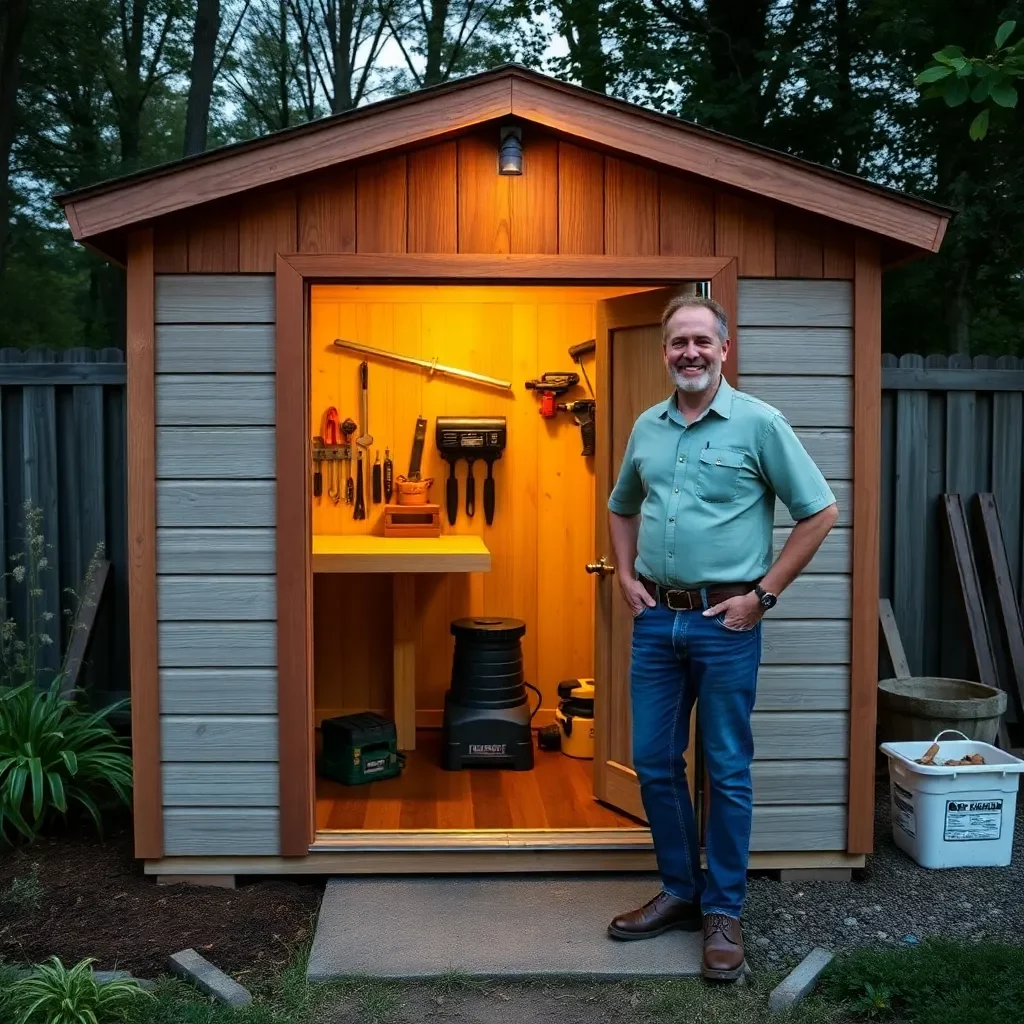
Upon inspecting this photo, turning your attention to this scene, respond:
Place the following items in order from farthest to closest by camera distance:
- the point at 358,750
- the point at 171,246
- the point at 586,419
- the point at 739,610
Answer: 1. the point at 586,419
2. the point at 358,750
3. the point at 171,246
4. the point at 739,610

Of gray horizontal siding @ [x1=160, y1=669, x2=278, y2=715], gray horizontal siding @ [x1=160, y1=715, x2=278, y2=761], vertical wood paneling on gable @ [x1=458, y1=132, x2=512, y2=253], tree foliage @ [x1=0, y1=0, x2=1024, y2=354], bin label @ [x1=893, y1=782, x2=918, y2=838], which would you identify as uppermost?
tree foliage @ [x1=0, y1=0, x2=1024, y2=354]

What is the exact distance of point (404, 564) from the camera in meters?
5.09

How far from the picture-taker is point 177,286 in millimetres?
3822

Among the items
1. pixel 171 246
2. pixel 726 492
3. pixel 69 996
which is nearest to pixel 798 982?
pixel 726 492

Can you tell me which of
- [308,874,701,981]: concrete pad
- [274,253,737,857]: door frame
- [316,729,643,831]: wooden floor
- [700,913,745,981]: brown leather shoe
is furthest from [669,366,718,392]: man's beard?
[316,729,643,831]: wooden floor

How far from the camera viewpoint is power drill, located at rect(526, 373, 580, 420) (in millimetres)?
5883

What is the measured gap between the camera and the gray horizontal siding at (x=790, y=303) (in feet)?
12.8

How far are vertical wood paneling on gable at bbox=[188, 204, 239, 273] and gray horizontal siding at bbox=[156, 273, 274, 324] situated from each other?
0.10ft

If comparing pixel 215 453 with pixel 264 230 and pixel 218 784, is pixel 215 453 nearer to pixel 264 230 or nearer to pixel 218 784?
pixel 264 230

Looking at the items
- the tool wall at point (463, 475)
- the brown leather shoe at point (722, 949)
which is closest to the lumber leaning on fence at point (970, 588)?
the tool wall at point (463, 475)

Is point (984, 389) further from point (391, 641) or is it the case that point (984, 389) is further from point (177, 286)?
point (177, 286)

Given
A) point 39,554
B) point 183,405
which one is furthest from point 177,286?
point 39,554

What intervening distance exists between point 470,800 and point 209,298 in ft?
7.41

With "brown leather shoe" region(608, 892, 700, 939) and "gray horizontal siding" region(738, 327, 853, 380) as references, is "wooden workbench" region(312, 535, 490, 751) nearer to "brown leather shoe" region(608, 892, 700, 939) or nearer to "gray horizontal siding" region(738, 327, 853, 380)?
"gray horizontal siding" region(738, 327, 853, 380)
